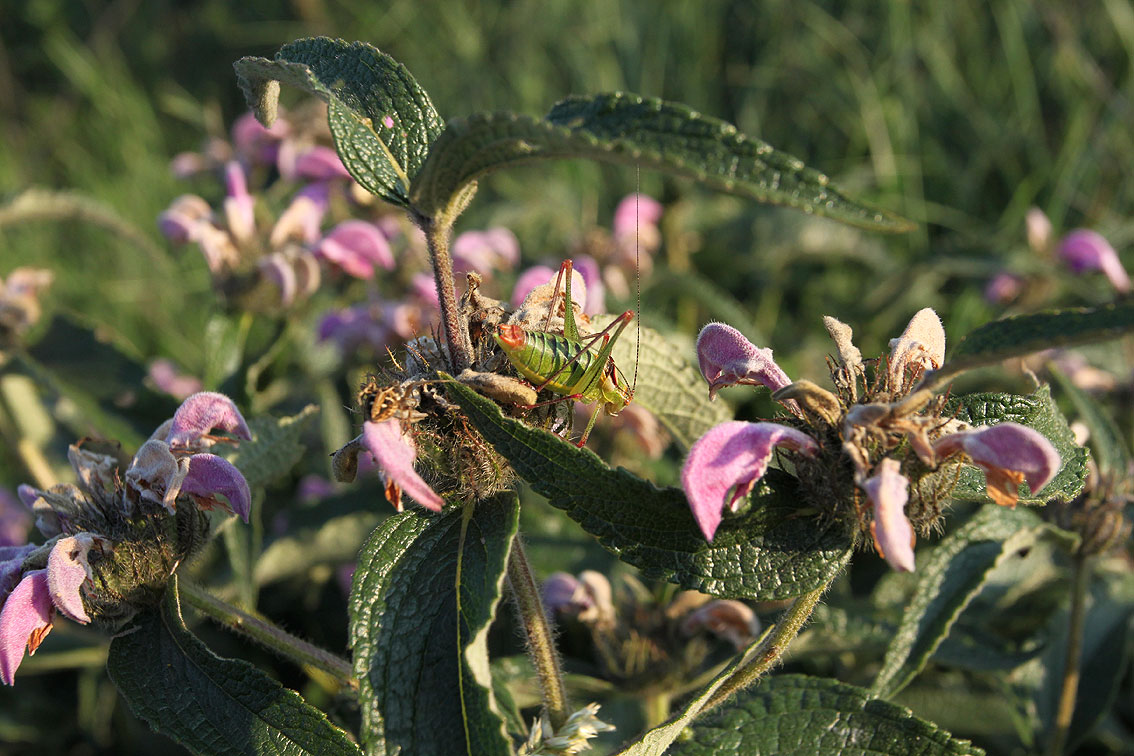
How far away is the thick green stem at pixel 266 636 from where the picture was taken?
3.39 feet

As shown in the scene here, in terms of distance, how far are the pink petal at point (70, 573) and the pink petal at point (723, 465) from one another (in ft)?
1.95

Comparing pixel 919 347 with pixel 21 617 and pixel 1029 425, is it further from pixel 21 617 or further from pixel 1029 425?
pixel 21 617

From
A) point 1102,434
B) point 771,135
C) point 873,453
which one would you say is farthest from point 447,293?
point 771,135

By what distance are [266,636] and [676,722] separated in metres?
0.46

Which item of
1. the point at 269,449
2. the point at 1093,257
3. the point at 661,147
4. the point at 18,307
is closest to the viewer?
the point at 661,147

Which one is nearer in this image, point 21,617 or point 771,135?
point 21,617

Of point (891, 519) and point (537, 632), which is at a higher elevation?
point (891, 519)

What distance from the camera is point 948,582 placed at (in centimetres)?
116

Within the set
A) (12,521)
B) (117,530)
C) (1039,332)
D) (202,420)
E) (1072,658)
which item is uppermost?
(1039,332)

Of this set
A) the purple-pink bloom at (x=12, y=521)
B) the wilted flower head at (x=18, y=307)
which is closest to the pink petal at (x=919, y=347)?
the wilted flower head at (x=18, y=307)

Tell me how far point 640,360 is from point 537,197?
2.03 m

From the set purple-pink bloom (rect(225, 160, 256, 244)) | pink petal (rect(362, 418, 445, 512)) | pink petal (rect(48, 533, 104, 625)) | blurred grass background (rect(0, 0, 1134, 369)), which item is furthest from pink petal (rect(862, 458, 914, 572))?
blurred grass background (rect(0, 0, 1134, 369))

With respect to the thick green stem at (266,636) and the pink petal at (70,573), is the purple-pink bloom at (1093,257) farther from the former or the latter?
the pink petal at (70,573)

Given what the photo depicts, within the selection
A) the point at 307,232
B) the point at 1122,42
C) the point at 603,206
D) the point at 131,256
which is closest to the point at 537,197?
the point at 603,206
